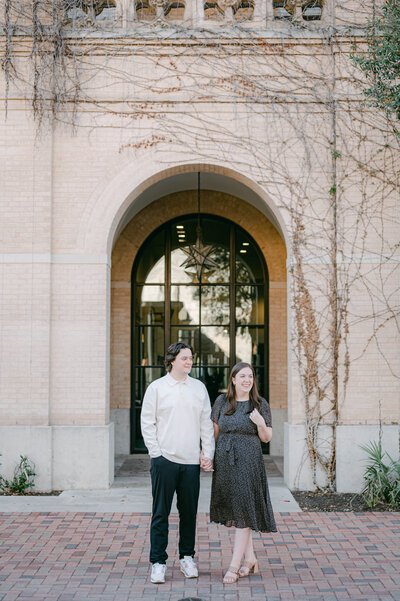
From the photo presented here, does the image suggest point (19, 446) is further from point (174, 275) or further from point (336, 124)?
point (336, 124)

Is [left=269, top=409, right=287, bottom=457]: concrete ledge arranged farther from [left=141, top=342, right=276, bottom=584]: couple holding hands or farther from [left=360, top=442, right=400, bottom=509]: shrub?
[left=141, top=342, right=276, bottom=584]: couple holding hands

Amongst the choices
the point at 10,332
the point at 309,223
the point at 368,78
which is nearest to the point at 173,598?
the point at 10,332

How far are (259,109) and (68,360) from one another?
4777 mm

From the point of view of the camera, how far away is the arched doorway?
37.6 feet

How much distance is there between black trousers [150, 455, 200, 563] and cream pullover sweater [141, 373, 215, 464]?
9 centimetres

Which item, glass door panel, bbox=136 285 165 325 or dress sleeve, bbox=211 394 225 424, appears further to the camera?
glass door panel, bbox=136 285 165 325

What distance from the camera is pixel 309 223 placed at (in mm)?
8891

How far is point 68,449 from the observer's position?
8547mm

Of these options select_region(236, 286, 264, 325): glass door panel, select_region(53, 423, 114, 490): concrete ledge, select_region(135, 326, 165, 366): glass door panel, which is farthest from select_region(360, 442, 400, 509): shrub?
select_region(135, 326, 165, 366): glass door panel

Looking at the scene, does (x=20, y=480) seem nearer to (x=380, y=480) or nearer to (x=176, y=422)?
(x=176, y=422)

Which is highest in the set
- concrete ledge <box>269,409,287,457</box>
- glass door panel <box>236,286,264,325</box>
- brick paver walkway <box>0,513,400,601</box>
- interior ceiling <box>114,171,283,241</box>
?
interior ceiling <box>114,171,283,241</box>

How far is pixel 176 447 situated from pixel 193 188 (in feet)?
23.5

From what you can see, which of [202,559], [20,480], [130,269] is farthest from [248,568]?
[130,269]

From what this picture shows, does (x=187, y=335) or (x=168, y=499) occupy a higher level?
(x=187, y=335)
